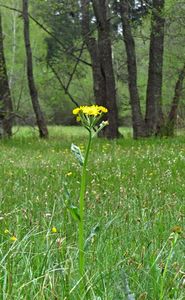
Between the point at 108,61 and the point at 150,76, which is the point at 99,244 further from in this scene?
the point at 108,61

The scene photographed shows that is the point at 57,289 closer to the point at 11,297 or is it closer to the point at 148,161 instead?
the point at 11,297

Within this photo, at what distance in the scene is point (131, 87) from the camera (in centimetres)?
1667

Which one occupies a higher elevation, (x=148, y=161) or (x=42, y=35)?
(x=42, y=35)

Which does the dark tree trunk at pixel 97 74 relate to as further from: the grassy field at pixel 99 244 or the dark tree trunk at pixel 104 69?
the grassy field at pixel 99 244

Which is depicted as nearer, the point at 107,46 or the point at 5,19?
the point at 107,46

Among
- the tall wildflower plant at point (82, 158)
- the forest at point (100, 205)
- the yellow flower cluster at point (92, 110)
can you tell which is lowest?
the forest at point (100, 205)

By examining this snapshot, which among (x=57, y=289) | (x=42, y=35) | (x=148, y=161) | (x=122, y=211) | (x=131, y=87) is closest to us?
(x=57, y=289)

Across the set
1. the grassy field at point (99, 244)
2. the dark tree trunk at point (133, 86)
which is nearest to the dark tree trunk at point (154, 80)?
the dark tree trunk at point (133, 86)

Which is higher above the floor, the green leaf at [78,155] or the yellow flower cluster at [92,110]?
the yellow flower cluster at [92,110]

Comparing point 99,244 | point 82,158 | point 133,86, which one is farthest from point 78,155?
point 133,86

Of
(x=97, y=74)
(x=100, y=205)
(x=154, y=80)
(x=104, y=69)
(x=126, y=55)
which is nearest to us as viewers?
(x=100, y=205)

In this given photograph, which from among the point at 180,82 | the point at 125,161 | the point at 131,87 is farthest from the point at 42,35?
the point at 125,161

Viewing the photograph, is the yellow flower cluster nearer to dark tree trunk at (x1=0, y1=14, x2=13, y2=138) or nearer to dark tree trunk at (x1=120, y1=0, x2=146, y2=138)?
dark tree trunk at (x1=120, y1=0, x2=146, y2=138)

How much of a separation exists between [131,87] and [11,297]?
1497cm
